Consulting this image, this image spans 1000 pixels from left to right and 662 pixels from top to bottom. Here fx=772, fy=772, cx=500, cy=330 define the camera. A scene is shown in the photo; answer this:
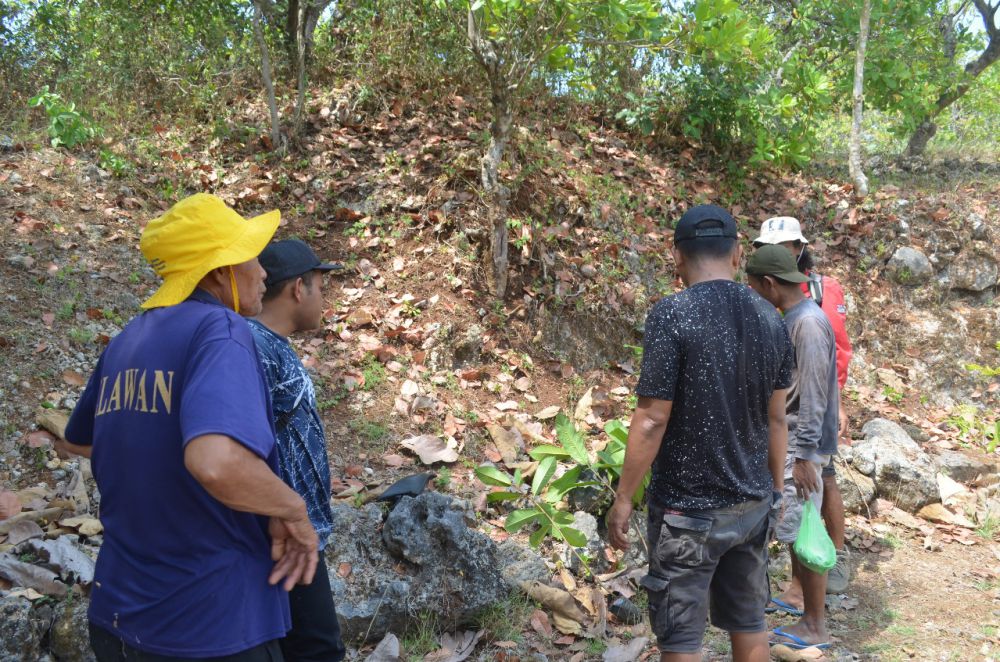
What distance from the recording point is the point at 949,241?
8.92 metres

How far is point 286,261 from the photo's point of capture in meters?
2.58

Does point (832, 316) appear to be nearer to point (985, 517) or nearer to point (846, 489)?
point (846, 489)

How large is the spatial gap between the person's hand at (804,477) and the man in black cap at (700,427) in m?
1.11

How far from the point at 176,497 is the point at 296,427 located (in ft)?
2.02

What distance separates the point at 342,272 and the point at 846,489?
4487 mm

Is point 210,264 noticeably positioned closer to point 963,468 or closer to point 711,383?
point 711,383

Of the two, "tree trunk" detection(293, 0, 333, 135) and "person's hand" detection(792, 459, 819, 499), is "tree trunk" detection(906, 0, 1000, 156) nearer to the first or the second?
"tree trunk" detection(293, 0, 333, 135)

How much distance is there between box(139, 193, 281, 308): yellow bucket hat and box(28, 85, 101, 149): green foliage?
228 inches

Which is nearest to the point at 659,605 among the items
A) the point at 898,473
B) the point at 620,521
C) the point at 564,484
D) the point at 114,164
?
the point at 620,521

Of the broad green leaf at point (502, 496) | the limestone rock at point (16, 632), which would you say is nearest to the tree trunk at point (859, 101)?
the broad green leaf at point (502, 496)

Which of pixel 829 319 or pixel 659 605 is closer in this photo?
pixel 659 605

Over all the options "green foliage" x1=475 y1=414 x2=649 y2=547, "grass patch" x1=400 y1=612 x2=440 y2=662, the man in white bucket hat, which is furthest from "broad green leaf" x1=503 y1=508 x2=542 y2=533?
the man in white bucket hat

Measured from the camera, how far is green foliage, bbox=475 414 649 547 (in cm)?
407

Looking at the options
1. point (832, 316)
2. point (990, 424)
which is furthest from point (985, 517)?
point (832, 316)
